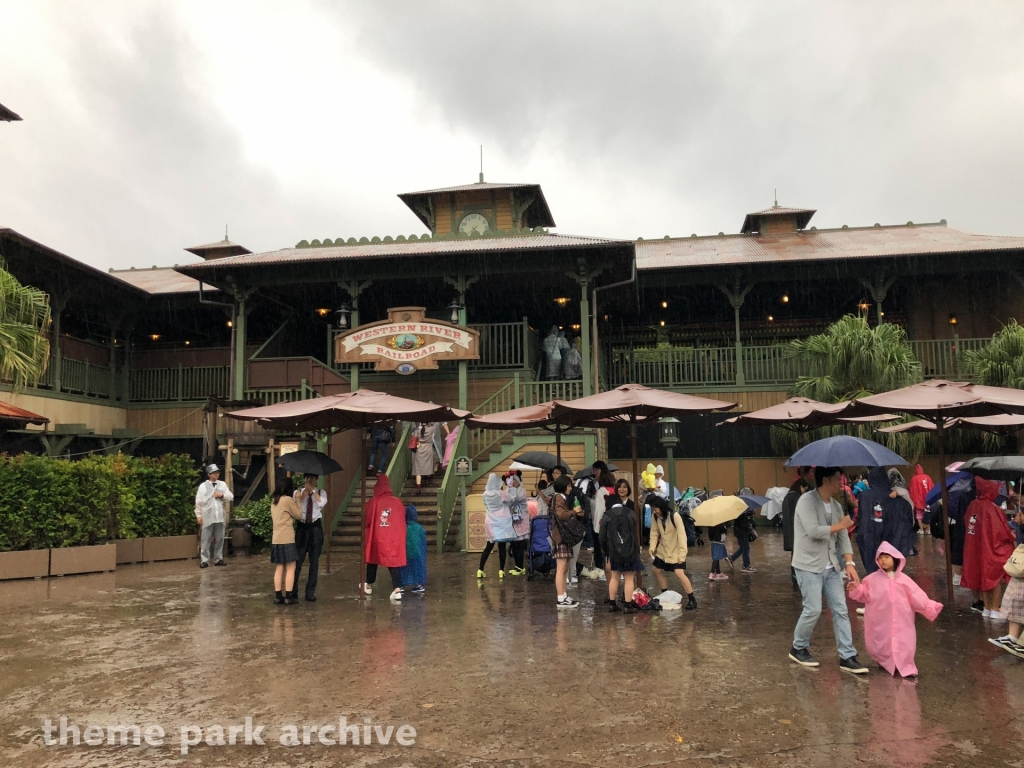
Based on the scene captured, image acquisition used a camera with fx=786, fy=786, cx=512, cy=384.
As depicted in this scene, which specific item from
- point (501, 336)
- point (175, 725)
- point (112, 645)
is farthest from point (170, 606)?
point (501, 336)

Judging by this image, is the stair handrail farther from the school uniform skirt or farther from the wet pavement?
the school uniform skirt

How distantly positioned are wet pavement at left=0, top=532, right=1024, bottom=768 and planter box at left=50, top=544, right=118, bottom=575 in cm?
300

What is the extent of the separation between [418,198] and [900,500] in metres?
18.5

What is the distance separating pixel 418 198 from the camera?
24656mm

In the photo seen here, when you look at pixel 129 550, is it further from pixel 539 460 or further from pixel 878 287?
pixel 878 287

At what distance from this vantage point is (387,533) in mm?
10141

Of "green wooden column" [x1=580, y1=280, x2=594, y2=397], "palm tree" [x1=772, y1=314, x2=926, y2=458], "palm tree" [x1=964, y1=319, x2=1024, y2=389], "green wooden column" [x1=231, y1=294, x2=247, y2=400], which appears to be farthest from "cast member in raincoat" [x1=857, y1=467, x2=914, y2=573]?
"green wooden column" [x1=231, y1=294, x2=247, y2=400]

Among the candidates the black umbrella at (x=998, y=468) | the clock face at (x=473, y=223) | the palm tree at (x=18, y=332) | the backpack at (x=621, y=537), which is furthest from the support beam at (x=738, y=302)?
the palm tree at (x=18, y=332)

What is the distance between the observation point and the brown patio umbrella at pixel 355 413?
10156 mm

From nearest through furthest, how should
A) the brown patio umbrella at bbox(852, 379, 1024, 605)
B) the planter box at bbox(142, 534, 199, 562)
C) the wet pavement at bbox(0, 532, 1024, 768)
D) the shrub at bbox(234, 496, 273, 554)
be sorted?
1. the wet pavement at bbox(0, 532, 1024, 768)
2. the brown patio umbrella at bbox(852, 379, 1024, 605)
3. the planter box at bbox(142, 534, 199, 562)
4. the shrub at bbox(234, 496, 273, 554)

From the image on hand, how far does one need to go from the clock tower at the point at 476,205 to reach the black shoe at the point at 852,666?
61.9ft

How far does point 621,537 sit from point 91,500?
950 cm

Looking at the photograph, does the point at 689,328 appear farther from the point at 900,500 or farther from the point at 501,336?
the point at 900,500

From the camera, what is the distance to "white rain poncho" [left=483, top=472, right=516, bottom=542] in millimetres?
11297
